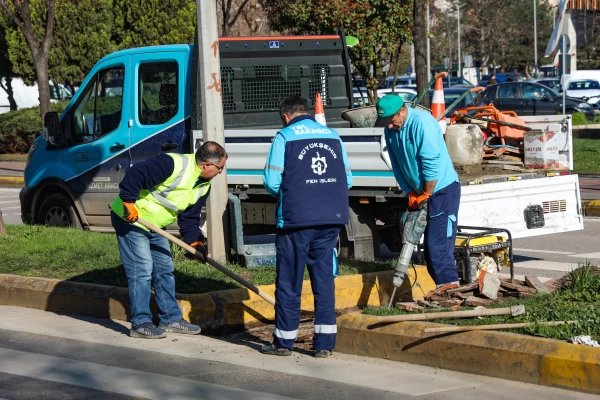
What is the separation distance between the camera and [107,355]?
6.70 m

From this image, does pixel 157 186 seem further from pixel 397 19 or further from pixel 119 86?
pixel 397 19

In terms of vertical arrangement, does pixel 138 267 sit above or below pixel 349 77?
below

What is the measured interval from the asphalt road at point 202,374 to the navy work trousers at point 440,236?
4.02 ft

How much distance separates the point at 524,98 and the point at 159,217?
956 inches

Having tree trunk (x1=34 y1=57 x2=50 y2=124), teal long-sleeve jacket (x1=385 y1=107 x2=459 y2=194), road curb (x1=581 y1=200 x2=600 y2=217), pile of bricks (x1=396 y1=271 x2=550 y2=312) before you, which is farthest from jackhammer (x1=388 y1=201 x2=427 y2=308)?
tree trunk (x1=34 y1=57 x2=50 y2=124)

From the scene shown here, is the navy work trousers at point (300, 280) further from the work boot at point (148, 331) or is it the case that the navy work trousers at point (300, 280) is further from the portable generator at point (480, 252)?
the portable generator at point (480, 252)

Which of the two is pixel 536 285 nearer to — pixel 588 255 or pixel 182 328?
pixel 182 328

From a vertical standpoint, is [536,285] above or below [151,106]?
below

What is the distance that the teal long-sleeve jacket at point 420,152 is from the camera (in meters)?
7.30

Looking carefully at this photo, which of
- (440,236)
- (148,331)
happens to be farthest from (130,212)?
(440,236)

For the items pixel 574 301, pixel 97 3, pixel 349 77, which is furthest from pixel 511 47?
pixel 574 301

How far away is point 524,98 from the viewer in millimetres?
29766

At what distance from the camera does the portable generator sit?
27.0 ft

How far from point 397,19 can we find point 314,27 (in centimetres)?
188
